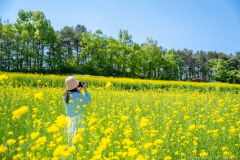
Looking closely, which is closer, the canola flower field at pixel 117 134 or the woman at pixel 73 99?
the canola flower field at pixel 117 134

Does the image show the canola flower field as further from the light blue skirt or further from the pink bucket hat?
the pink bucket hat

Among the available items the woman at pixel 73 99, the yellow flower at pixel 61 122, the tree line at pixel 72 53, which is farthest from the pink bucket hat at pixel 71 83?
the tree line at pixel 72 53

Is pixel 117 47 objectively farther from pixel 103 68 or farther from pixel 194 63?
pixel 194 63

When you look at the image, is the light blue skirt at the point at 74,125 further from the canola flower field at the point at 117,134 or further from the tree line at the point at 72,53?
the tree line at the point at 72,53

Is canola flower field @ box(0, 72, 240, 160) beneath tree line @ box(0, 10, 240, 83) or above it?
beneath

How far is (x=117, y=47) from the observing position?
98.8ft

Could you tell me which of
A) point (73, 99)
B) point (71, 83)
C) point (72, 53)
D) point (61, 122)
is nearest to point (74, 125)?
point (73, 99)

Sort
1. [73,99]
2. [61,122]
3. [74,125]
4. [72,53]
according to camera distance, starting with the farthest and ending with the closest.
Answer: [72,53] < [73,99] < [74,125] < [61,122]

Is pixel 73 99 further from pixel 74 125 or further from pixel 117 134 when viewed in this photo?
pixel 117 134

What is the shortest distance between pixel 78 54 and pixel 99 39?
465 cm

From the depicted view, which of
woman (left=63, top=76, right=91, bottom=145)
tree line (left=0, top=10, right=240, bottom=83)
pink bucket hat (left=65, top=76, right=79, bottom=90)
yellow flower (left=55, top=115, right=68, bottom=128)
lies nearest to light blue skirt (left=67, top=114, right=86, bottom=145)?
woman (left=63, top=76, right=91, bottom=145)

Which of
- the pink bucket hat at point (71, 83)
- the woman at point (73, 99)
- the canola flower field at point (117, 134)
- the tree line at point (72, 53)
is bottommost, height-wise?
the canola flower field at point (117, 134)

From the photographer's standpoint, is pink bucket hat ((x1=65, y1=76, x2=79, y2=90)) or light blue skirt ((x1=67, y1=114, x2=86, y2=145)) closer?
light blue skirt ((x1=67, y1=114, x2=86, y2=145))

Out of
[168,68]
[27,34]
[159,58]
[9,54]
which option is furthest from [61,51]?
[168,68]
